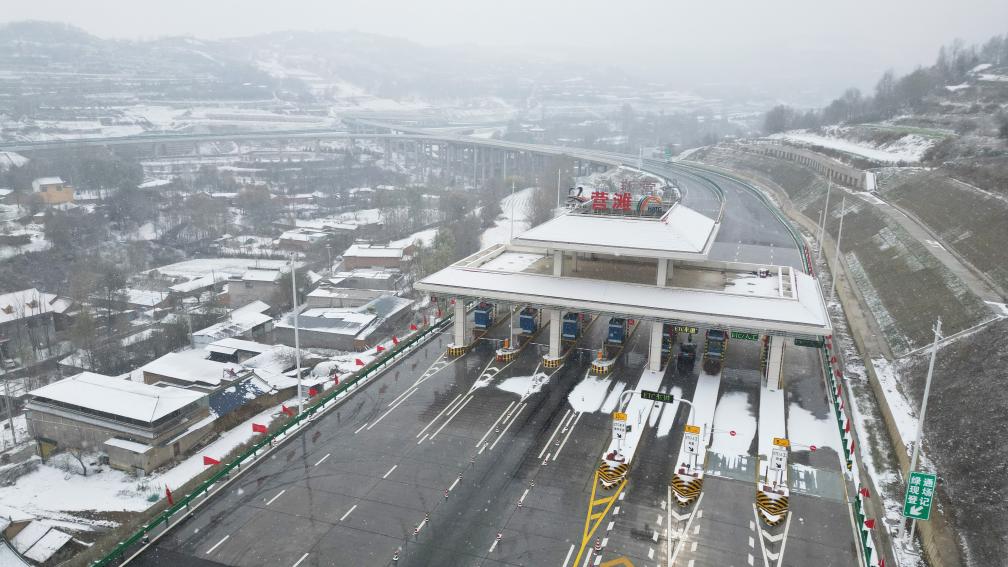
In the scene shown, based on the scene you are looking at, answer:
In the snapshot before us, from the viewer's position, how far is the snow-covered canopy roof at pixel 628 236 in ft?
121

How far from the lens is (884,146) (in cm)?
9981

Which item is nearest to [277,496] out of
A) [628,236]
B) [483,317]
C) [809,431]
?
[483,317]

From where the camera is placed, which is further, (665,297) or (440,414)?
(665,297)

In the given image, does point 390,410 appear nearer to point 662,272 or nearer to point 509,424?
point 509,424

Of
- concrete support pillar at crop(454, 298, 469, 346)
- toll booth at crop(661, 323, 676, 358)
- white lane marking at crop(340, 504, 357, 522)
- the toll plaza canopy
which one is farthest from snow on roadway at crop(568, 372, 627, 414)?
white lane marking at crop(340, 504, 357, 522)

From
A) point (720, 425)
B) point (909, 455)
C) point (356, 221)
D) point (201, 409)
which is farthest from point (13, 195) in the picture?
point (909, 455)

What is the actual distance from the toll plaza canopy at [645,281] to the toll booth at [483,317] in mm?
2608

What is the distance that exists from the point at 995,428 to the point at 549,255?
2668cm

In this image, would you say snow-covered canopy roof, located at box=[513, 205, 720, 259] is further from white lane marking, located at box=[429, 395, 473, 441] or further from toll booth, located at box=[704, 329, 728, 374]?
white lane marking, located at box=[429, 395, 473, 441]

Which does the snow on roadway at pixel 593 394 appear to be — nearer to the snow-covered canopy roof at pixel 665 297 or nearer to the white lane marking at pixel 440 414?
the snow-covered canopy roof at pixel 665 297

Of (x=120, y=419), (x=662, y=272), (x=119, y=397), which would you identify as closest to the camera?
(x=662, y=272)

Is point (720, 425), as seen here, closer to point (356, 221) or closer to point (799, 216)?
point (799, 216)

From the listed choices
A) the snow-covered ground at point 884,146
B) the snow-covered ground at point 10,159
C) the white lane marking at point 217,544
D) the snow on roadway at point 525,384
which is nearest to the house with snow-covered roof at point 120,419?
the white lane marking at point 217,544

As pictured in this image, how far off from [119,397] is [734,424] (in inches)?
1415
